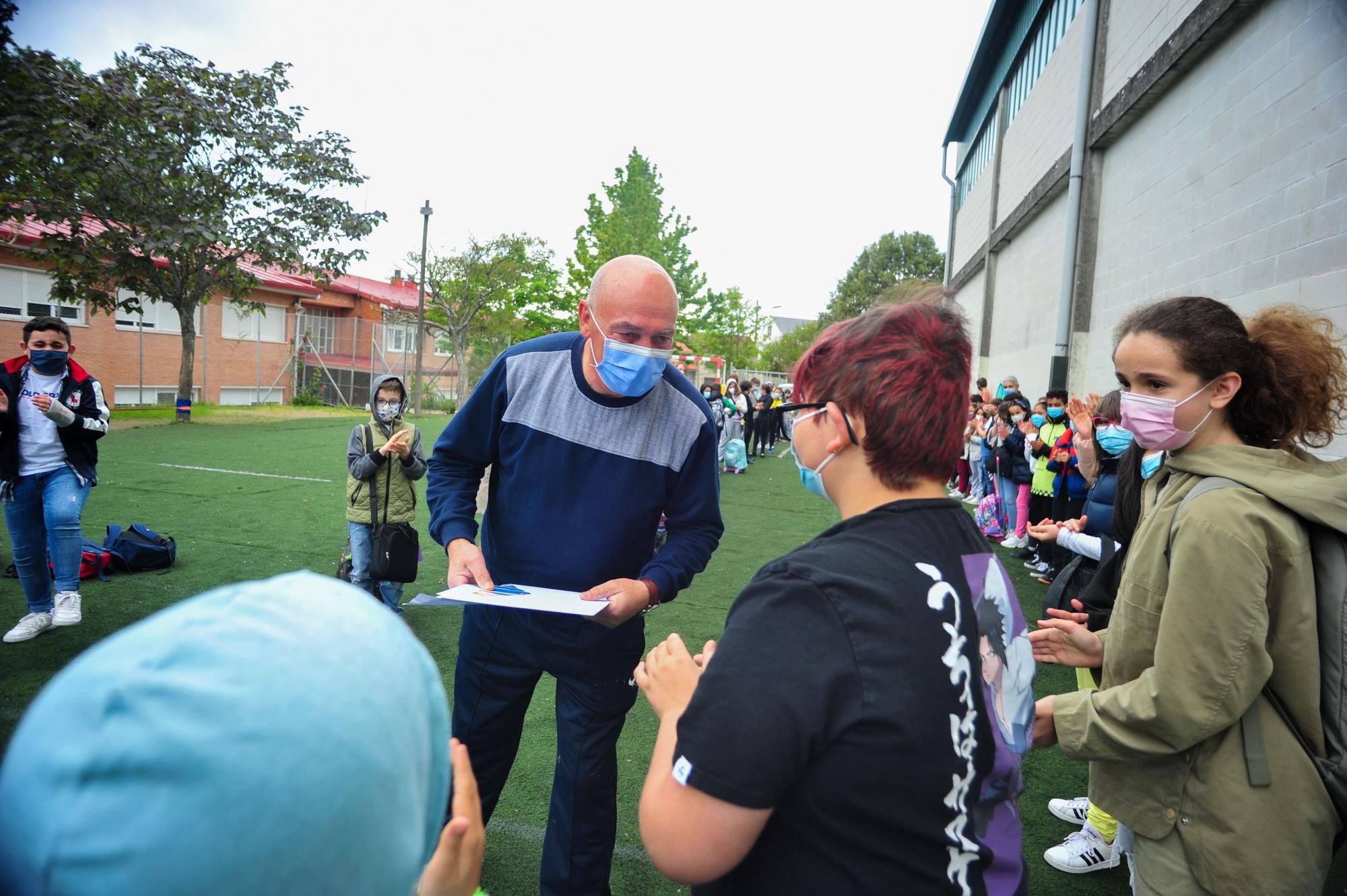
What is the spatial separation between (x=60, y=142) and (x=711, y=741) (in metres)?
18.6

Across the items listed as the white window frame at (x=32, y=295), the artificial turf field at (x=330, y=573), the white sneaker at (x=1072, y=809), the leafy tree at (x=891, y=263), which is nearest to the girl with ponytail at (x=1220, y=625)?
the artificial turf field at (x=330, y=573)

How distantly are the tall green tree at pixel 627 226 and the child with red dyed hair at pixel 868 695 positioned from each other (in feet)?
110

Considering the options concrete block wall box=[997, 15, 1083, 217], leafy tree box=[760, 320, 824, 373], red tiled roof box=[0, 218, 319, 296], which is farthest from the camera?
leafy tree box=[760, 320, 824, 373]

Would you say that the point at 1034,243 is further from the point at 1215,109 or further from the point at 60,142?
the point at 60,142

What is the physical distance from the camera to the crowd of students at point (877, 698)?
581 millimetres

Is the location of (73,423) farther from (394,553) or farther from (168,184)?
(168,184)

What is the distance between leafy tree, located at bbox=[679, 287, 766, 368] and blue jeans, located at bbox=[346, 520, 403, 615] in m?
39.4

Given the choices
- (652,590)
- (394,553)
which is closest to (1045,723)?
(652,590)

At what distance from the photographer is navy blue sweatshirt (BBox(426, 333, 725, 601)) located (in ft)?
8.07

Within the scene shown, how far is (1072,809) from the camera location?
138 inches

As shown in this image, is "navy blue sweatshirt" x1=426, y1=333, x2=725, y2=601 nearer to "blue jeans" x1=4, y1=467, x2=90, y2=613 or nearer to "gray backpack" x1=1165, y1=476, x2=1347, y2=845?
"gray backpack" x1=1165, y1=476, x2=1347, y2=845

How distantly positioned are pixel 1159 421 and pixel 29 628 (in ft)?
20.2

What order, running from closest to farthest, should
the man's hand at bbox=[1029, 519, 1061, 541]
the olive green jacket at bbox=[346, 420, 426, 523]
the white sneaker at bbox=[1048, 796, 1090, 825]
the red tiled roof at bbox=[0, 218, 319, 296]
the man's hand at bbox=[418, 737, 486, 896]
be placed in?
1. the man's hand at bbox=[418, 737, 486, 896]
2. the white sneaker at bbox=[1048, 796, 1090, 825]
3. the man's hand at bbox=[1029, 519, 1061, 541]
4. the olive green jacket at bbox=[346, 420, 426, 523]
5. the red tiled roof at bbox=[0, 218, 319, 296]

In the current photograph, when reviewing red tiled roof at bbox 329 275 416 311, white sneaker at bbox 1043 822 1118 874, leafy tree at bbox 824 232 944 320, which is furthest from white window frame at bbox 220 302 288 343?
leafy tree at bbox 824 232 944 320
